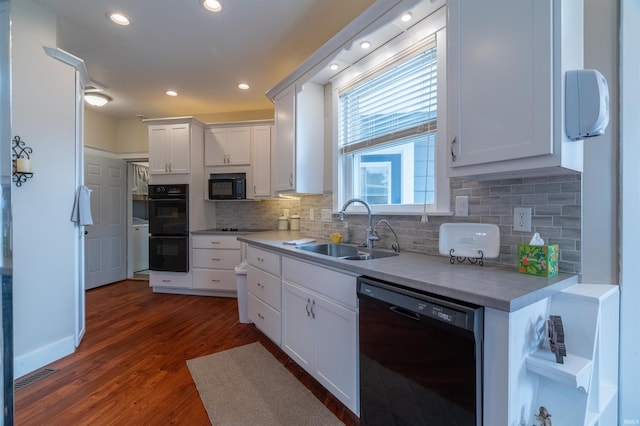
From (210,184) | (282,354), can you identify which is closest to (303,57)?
(210,184)

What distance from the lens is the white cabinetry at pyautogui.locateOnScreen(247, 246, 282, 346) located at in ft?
7.52

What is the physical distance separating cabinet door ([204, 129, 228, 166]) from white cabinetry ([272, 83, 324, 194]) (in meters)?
1.60

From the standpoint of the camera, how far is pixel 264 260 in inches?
97.7

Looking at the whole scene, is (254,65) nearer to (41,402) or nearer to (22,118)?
(22,118)

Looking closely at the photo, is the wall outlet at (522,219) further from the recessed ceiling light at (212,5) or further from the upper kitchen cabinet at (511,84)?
the recessed ceiling light at (212,5)

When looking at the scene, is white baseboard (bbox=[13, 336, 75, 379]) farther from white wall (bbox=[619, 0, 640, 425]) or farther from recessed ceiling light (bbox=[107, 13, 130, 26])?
white wall (bbox=[619, 0, 640, 425])

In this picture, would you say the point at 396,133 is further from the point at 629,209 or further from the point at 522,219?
the point at 629,209

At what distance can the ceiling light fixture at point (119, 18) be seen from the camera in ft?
7.69

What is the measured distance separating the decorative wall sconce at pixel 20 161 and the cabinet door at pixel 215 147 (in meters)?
2.19

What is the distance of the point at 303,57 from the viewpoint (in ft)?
9.91

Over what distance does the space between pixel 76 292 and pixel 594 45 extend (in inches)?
148

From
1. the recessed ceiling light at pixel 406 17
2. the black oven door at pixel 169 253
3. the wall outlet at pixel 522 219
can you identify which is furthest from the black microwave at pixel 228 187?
the wall outlet at pixel 522 219

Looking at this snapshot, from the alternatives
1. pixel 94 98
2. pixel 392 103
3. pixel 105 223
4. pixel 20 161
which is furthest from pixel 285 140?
pixel 105 223

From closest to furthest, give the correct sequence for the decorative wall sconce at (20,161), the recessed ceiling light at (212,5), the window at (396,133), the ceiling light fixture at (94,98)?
the window at (396,133) < the decorative wall sconce at (20,161) < the recessed ceiling light at (212,5) < the ceiling light fixture at (94,98)
